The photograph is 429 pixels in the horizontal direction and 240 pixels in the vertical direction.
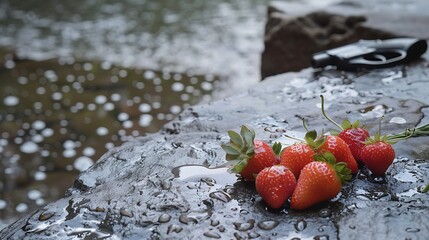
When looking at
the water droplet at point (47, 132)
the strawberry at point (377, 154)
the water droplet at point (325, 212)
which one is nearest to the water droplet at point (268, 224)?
the water droplet at point (325, 212)

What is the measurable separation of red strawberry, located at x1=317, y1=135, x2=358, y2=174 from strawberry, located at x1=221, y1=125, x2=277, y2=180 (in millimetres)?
131

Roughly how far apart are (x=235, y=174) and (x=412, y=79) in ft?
3.75

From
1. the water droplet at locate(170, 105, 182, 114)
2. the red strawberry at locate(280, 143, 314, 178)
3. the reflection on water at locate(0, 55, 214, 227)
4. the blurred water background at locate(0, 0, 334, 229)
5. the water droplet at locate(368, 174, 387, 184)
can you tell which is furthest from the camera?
the water droplet at locate(170, 105, 182, 114)

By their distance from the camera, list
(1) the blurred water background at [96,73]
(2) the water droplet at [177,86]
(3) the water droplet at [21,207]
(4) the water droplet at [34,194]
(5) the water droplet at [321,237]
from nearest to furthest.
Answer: (5) the water droplet at [321,237]
(3) the water droplet at [21,207]
(4) the water droplet at [34,194]
(1) the blurred water background at [96,73]
(2) the water droplet at [177,86]

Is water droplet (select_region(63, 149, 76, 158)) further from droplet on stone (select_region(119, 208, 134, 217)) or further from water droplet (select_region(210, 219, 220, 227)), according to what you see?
water droplet (select_region(210, 219, 220, 227))

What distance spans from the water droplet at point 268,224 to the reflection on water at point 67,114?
168cm

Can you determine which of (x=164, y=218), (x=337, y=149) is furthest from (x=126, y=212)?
(x=337, y=149)

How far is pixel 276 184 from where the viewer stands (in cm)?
127

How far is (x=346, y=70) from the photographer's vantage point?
245 cm

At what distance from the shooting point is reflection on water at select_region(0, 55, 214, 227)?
2.88 m

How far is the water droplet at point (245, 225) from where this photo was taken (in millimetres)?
1258

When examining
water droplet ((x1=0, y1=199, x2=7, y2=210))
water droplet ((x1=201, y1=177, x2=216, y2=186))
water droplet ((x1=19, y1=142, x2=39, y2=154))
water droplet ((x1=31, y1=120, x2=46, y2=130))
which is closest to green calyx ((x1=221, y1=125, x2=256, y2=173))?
water droplet ((x1=201, y1=177, x2=216, y2=186))

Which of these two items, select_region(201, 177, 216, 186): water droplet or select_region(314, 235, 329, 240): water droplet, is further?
select_region(201, 177, 216, 186): water droplet

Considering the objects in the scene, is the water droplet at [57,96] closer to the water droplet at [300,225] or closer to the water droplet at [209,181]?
the water droplet at [209,181]
